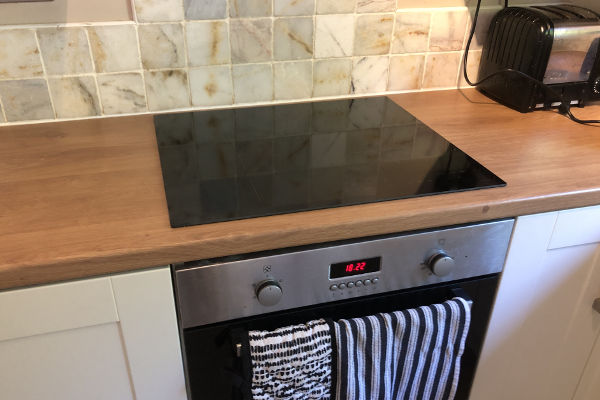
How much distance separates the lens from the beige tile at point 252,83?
121cm

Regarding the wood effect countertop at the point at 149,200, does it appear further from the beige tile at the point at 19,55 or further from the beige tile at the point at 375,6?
the beige tile at the point at 375,6

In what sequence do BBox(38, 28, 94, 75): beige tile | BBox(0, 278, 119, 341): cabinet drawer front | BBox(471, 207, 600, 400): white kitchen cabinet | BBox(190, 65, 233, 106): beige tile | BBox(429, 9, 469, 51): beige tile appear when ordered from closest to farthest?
BBox(0, 278, 119, 341): cabinet drawer front, BBox(471, 207, 600, 400): white kitchen cabinet, BBox(38, 28, 94, 75): beige tile, BBox(190, 65, 233, 106): beige tile, BBox(429, 9, 469, 51): beige tile

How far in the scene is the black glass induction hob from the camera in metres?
0.86

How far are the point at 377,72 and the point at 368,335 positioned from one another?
0.71 meters

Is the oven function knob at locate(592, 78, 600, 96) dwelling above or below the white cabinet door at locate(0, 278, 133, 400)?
above

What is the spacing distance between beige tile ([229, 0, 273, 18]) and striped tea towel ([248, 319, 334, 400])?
70 centimetres

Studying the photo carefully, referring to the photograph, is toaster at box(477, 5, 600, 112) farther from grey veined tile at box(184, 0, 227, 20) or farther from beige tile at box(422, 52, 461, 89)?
grey veined tile at box(184, 0, 227, 20)

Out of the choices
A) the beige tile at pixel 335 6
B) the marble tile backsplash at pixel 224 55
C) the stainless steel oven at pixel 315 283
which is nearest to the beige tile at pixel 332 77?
the marble tile backsplash at pixel 224 55

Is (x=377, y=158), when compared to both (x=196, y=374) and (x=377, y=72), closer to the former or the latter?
(x=377, y=72)

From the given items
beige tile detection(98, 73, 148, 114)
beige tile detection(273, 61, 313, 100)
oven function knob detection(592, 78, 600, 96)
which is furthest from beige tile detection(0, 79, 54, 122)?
oven function knob detection(592, 78, 600, 96)

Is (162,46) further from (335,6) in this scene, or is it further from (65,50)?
(335,6)

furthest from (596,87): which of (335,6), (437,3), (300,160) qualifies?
(300,160)

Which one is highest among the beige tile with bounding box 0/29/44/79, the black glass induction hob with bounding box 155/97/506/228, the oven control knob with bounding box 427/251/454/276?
the beige tile with bounding box 0/29/44/79

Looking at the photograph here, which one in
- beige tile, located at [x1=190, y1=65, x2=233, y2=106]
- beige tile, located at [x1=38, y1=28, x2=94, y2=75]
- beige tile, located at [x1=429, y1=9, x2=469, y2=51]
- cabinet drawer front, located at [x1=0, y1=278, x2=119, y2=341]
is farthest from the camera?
beige tile, located at [x1=429, y1=9, x2=469, y2=51]
